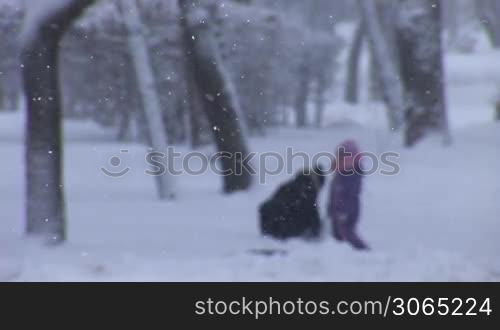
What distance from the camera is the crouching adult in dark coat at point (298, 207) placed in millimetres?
9445

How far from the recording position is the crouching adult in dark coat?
9.45m

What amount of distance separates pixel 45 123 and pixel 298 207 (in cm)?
304

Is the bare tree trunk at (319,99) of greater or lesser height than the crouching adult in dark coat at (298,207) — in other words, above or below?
above

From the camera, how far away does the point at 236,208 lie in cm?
1277

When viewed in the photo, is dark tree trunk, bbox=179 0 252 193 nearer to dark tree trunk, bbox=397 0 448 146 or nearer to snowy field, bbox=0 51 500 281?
snowy field, bbox=0 51 500 281

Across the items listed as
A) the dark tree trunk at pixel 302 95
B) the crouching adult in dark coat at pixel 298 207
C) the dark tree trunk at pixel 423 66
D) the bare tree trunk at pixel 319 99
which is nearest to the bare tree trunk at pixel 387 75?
the dark tree trunk at pixel 423 66

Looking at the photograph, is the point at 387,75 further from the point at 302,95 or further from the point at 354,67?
the point at 354,67

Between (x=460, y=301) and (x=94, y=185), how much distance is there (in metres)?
Answer: 11.1

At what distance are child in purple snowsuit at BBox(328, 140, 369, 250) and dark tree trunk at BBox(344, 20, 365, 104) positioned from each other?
2203 centimetres

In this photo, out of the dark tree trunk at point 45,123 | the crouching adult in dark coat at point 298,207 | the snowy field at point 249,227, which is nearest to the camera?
the snowy field at point 249,227

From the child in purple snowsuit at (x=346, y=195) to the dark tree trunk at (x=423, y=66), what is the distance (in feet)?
24.4

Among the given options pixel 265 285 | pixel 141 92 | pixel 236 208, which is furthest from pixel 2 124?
pixel 265 285

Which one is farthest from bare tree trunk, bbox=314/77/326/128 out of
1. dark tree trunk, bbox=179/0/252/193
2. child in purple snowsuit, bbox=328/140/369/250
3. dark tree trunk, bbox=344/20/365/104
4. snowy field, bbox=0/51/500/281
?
child in purple snowsuit, bbox=328/140/369/250

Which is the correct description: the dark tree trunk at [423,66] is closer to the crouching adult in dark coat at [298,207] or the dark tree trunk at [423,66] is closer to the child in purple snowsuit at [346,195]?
the crouching adult in dark coat at [298,207]
